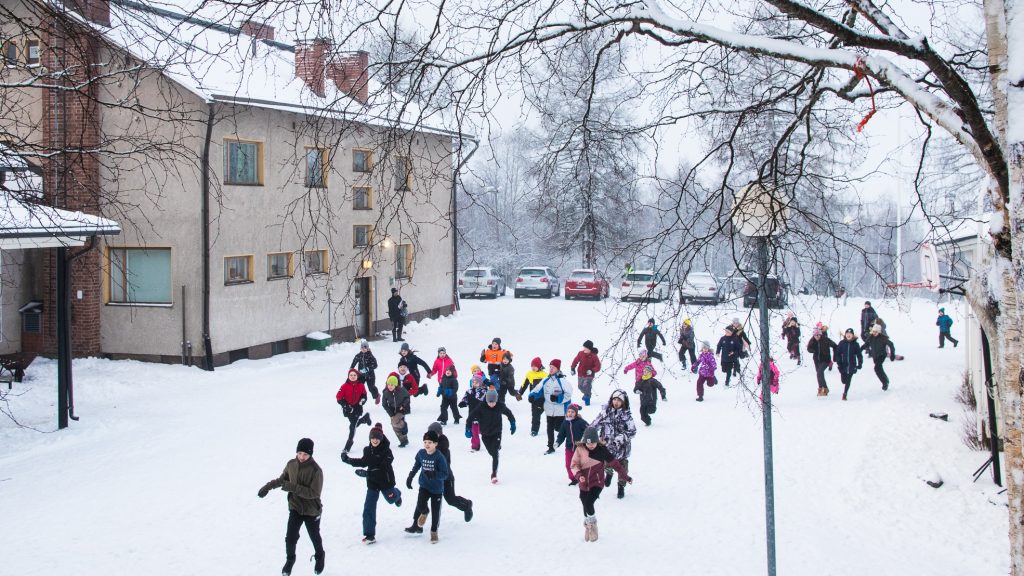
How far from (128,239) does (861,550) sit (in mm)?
18563

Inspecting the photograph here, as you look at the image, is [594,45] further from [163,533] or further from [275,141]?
[275,141]

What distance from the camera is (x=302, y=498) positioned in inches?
368

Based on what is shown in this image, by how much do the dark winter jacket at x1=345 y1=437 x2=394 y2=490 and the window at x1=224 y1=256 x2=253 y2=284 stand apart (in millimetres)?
13557

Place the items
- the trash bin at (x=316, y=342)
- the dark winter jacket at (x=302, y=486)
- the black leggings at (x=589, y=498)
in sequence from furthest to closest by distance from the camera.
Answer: the trash bin at (x=316, y=342) < the black leggings at (x=589, y=498) < the dark winter jacket at (x=302, y=486)

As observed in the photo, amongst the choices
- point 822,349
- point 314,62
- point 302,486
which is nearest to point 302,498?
point 302,486

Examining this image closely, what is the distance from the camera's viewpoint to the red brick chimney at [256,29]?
511cm

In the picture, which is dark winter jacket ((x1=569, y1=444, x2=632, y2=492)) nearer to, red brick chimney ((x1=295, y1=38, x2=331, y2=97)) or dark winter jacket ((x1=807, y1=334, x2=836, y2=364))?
red brick chimney ((x1=295, y1=38, x2=331, y2=97))

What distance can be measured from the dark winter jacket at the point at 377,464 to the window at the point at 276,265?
1441 cm

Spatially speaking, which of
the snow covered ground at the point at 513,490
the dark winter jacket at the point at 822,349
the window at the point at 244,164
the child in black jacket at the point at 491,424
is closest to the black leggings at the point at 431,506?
the snow covered ground at the point at 513,490

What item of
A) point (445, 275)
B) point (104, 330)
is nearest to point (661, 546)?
point (104, 330)

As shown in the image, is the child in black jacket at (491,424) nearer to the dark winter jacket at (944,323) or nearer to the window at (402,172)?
the window at (402,172)

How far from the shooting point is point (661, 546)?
1061cm

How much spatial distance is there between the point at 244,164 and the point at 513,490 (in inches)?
561

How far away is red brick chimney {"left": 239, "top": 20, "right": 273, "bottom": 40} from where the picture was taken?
5.11 meters
